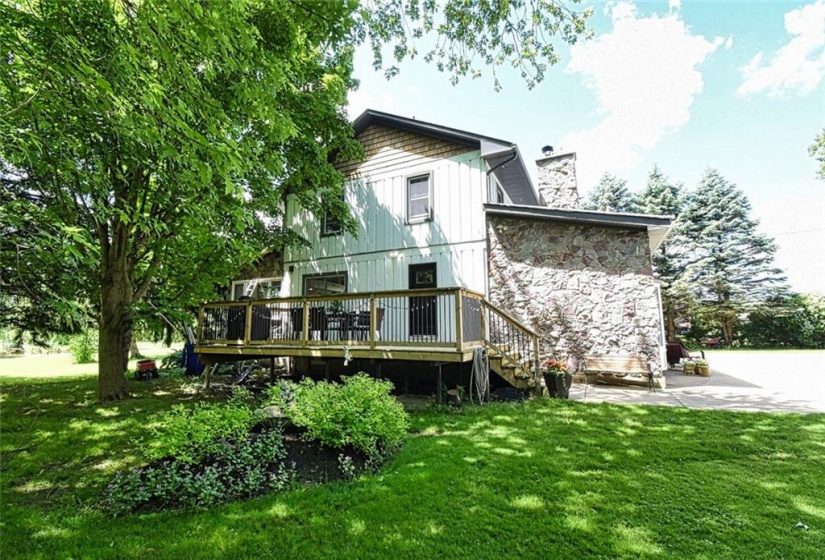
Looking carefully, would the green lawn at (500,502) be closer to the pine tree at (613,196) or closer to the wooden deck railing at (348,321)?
the wooden deck railing at (348,321)

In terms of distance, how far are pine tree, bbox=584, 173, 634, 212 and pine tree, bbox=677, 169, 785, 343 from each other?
147 inches

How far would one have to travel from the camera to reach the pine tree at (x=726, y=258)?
827 inches

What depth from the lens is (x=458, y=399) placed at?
659cm

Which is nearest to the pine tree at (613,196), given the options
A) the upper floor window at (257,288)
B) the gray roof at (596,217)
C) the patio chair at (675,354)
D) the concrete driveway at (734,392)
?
the patio chair at (675,354)

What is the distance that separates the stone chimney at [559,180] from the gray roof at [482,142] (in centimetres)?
56

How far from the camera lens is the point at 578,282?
28.3 feet

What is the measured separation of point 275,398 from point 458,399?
3.22 m

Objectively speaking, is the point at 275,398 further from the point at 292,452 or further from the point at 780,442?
the point at 780,442

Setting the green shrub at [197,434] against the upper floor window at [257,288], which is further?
the upper floor window at [257,288]

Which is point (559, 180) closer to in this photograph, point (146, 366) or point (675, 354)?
point (675, 354)

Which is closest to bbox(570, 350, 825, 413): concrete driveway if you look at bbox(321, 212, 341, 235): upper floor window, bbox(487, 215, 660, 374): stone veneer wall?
bbox(487, 215, 660, 374): stone veneer wall

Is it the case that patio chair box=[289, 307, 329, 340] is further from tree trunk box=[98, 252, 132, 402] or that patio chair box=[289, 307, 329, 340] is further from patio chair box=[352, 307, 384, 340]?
tree trunk box=[98, 252, 132, 402]

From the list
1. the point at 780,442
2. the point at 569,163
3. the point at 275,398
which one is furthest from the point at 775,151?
the point at 275,398

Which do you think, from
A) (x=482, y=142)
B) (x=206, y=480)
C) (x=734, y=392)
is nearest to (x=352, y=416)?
(x=206, y=480)
